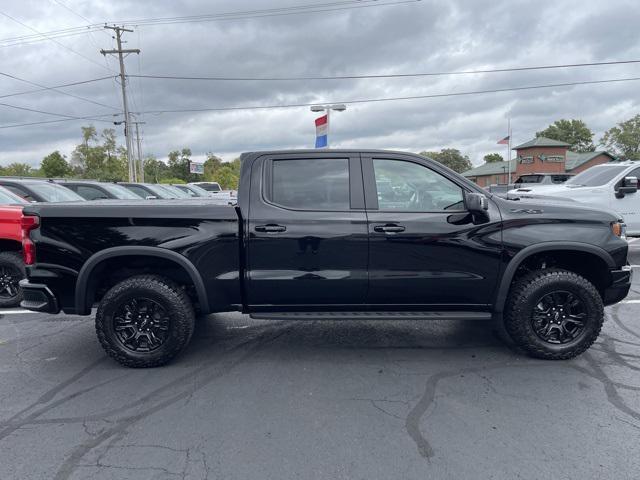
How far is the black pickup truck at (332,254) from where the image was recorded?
12.0 ft

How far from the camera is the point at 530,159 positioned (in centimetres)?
5228

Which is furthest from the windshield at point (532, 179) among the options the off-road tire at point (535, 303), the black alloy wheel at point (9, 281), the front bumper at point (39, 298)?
the front bumper at point (39, 298)

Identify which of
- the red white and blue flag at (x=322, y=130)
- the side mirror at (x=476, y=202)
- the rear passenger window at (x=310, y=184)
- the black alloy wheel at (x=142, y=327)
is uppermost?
the red white and blue flag at (x=322, y=130)

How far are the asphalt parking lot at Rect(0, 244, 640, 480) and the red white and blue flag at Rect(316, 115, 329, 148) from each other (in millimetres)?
8216

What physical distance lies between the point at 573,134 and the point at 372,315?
88.4 metres

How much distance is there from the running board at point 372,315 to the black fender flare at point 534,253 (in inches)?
10.4

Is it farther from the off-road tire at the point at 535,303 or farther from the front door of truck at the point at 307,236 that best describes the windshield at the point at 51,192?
the off-road tire at the point at 535,303

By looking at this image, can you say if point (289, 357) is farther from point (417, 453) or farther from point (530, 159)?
point (530, 159)

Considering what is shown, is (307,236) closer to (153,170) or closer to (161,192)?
(161,192)

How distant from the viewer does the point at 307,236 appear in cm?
364

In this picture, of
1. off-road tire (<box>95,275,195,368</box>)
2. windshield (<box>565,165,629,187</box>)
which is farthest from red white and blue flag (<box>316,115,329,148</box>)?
off-road tire (<box>95,275,195,368</box>)

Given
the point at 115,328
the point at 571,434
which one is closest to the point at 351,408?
the point at 571,434

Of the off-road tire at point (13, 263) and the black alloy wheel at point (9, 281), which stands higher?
the off-road tire at point (13, 263)

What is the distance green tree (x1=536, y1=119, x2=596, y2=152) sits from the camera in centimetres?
7631
